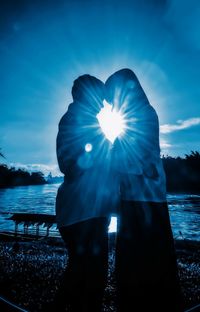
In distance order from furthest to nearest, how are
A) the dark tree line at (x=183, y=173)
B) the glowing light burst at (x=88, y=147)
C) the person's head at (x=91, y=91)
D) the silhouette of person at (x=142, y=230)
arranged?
1. the dark tree line at (x=183, y=173)
2. the person's head at (x=91, y=91)
3. the glowing light burst at (x=88, y=147)
4. the silhouette of person at (x=142, y=230)

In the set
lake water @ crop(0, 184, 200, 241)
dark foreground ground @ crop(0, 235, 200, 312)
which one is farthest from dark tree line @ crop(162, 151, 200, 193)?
dark foreground ground @ crop(0, 235, 200, 312)

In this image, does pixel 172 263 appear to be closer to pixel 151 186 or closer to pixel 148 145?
pixel 151 186

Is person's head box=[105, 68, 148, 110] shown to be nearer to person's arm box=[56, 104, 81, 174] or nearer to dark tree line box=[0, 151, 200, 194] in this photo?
person's arm box=[56, 104, 81, 174]

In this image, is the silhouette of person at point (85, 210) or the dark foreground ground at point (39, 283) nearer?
the silhouette of person at point (85, 210)

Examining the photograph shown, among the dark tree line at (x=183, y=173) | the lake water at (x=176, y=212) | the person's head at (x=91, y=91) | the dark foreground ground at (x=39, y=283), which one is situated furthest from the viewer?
the dark tree line at (x=183, y=173)

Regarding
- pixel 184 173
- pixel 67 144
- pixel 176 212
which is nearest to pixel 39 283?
pixel 67 144

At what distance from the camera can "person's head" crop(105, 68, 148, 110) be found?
1.47 m

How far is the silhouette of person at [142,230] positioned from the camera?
1350mm

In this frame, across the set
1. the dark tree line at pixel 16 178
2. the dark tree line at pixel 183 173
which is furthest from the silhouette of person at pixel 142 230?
the dark tree line at pixel 16 178

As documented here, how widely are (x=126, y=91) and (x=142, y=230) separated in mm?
894

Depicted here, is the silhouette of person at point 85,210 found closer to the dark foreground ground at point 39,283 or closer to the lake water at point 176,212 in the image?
the dark foreground ground at point 39,283

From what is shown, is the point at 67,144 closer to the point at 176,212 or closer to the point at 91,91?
the point at 91,91

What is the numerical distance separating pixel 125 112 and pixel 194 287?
233 cm

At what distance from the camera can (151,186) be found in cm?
139
